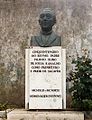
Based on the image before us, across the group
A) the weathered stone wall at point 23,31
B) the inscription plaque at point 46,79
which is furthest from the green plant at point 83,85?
the weathered stone wall at point 23,31

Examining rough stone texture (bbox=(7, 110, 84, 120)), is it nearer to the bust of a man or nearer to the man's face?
the bust of a man

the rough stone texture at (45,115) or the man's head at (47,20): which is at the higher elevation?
the man's head at (47,20)

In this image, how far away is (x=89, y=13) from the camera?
38.3ft

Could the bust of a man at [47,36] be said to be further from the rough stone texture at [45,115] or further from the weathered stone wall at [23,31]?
the weathered stone wall at [23,31]

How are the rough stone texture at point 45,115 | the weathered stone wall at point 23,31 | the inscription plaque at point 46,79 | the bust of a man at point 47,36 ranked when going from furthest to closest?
1. the weathered stone wall at point 23,31
2. the bust of a man at point 47,36
3. the inscription plaque at point 46,79
4. the rough stone texture at point 45,115

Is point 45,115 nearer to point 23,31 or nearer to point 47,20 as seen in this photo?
point 47,20

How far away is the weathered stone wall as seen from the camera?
11.5 m

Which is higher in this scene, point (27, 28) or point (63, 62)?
point (27, 28)

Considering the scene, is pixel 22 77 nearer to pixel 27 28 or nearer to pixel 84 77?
pixel 27 28

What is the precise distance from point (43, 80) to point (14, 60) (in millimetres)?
3047

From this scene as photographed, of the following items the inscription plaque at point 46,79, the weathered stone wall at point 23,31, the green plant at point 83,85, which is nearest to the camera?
the inscription plaque at point 46,79

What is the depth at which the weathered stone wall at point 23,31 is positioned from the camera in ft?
37.9

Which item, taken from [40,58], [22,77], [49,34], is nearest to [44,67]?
[40,58]

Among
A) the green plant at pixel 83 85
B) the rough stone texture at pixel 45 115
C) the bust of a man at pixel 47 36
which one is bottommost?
the rough stone texture at pixel 45 115
